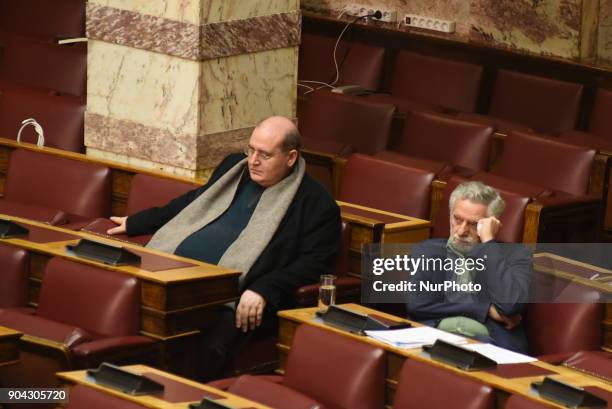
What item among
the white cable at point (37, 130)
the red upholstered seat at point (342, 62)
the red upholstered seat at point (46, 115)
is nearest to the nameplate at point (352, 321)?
the white cable at point (37, 130)

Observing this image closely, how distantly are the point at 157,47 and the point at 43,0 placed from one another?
2786 mm

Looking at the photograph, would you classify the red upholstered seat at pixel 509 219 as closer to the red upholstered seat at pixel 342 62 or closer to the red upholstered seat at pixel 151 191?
the red upholstered seat at pixel 151 191

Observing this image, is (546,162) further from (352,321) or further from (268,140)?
(352,321)

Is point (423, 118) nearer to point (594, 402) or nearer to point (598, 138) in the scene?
point (598, 138)

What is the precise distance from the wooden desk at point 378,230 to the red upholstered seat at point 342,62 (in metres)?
2.44

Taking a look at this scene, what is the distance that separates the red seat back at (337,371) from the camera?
3299 millimetres

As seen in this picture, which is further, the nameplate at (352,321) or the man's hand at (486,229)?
Answer: the man's hand at (486,229)

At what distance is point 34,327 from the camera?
11.9 feet

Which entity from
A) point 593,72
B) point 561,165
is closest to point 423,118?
point 561,165

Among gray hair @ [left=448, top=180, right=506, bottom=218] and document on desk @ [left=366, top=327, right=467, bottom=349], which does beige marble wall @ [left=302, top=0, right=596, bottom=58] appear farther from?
document on desk @ [left=366, top=327, right=467, bottom=349]

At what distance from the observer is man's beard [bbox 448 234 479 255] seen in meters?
3.77

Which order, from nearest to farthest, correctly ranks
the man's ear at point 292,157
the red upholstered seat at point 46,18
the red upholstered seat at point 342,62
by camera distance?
the man's ear at point 292,157, the red upholstered seat at point 342,62, the red upholstered seat at point 46,18

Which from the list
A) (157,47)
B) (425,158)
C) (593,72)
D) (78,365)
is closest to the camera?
(78,365)

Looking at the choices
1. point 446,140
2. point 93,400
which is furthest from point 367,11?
point 93,400
